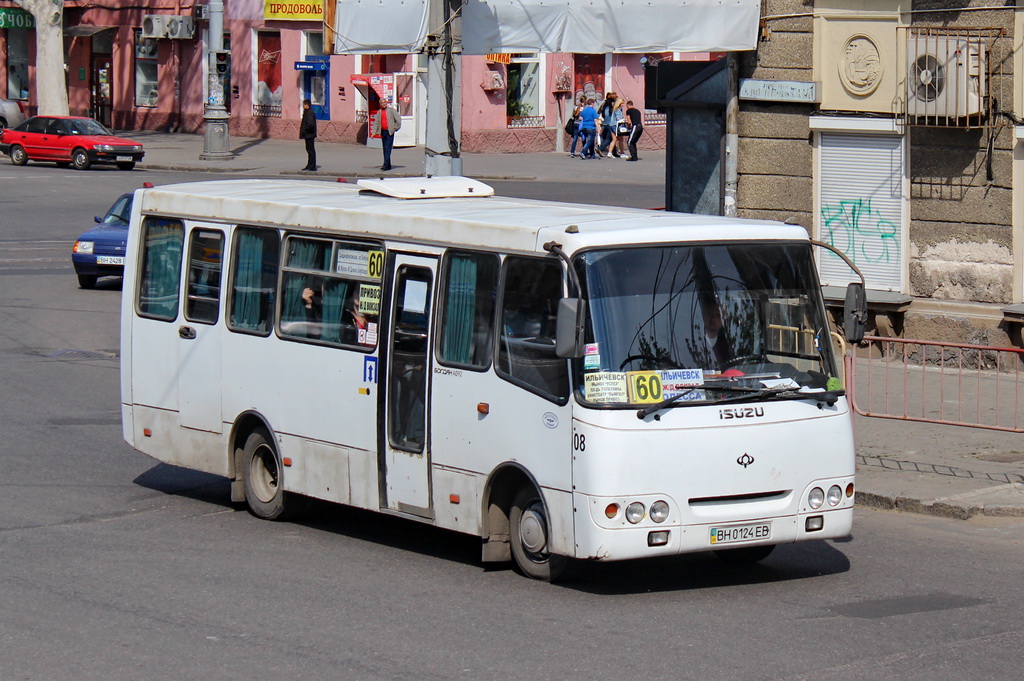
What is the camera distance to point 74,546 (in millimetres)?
9594

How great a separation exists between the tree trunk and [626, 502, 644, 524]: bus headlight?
43182 millimetres

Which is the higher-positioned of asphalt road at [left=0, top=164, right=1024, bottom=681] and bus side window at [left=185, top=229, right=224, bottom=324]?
bus side window at [left=185, top=229, right=224, bottom=324]

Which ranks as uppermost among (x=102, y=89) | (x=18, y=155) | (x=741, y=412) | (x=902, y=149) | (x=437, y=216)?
(x=102, y=89)

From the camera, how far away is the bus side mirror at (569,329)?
774 cm

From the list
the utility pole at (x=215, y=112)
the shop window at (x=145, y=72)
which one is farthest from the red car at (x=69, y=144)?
the shop window at (x=145, y=72)

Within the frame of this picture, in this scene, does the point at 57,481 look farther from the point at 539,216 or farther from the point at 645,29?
the point at 645,29

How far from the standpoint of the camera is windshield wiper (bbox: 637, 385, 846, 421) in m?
8.00

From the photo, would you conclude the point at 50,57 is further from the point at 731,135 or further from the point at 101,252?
the point at 731,135

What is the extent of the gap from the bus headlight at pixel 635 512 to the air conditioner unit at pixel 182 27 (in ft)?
148

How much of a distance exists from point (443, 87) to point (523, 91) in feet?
104

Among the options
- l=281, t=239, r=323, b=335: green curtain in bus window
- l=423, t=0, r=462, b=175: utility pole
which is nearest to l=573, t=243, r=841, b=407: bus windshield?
l=281, t=239, r=323, b=335: green curtain in bus window

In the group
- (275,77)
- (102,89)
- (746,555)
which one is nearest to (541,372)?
(746,555)

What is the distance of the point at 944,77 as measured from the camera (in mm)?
15000

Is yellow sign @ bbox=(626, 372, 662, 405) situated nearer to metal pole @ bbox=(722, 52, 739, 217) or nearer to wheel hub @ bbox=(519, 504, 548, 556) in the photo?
wheel hub @ bbox=(519, 504, 548, 556)
